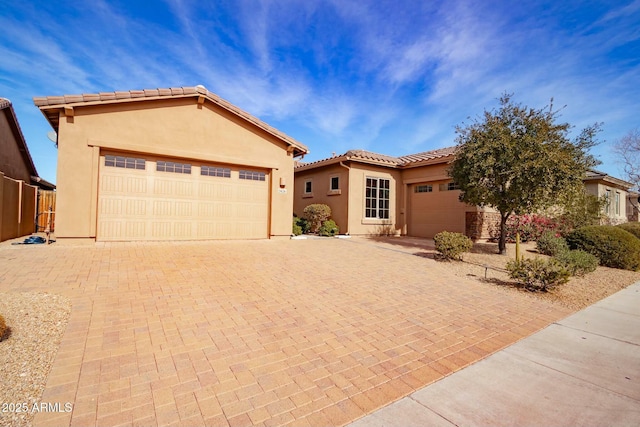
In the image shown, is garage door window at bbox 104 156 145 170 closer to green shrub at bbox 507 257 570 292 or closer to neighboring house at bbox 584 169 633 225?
green shrub at bbox 507 257 570 292

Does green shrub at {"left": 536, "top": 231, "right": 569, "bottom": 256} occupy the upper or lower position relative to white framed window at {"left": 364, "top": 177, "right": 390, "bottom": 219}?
lower


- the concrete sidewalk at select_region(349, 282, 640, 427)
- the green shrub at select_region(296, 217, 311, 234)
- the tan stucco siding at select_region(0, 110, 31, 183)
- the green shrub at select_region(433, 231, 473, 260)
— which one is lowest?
the concrete sidewalk at select_region(349, 282, 640, 427)

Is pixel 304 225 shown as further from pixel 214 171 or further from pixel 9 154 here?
pixel 9 154

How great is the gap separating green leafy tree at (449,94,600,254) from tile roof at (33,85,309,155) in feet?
23.0

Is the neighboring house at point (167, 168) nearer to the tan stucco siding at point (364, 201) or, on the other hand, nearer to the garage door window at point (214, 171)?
the garage door window at point (214, 171)

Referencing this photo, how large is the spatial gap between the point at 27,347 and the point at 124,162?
24.4 feet

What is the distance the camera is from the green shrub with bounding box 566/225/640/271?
918 cm

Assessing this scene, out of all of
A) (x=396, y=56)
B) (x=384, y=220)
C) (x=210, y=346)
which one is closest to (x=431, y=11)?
(x=396, y=56)

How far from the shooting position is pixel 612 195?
20.7 meters

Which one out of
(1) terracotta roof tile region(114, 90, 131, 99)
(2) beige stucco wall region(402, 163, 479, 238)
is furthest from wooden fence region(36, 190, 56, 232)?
(2) beige stucco wall region(402, 163, 479, 238)

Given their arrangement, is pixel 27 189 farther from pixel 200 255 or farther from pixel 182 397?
pixel 182 397

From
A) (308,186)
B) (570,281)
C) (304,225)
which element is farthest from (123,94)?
(570,281)

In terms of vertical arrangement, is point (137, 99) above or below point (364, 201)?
above

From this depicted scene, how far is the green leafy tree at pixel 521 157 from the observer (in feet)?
29.2
